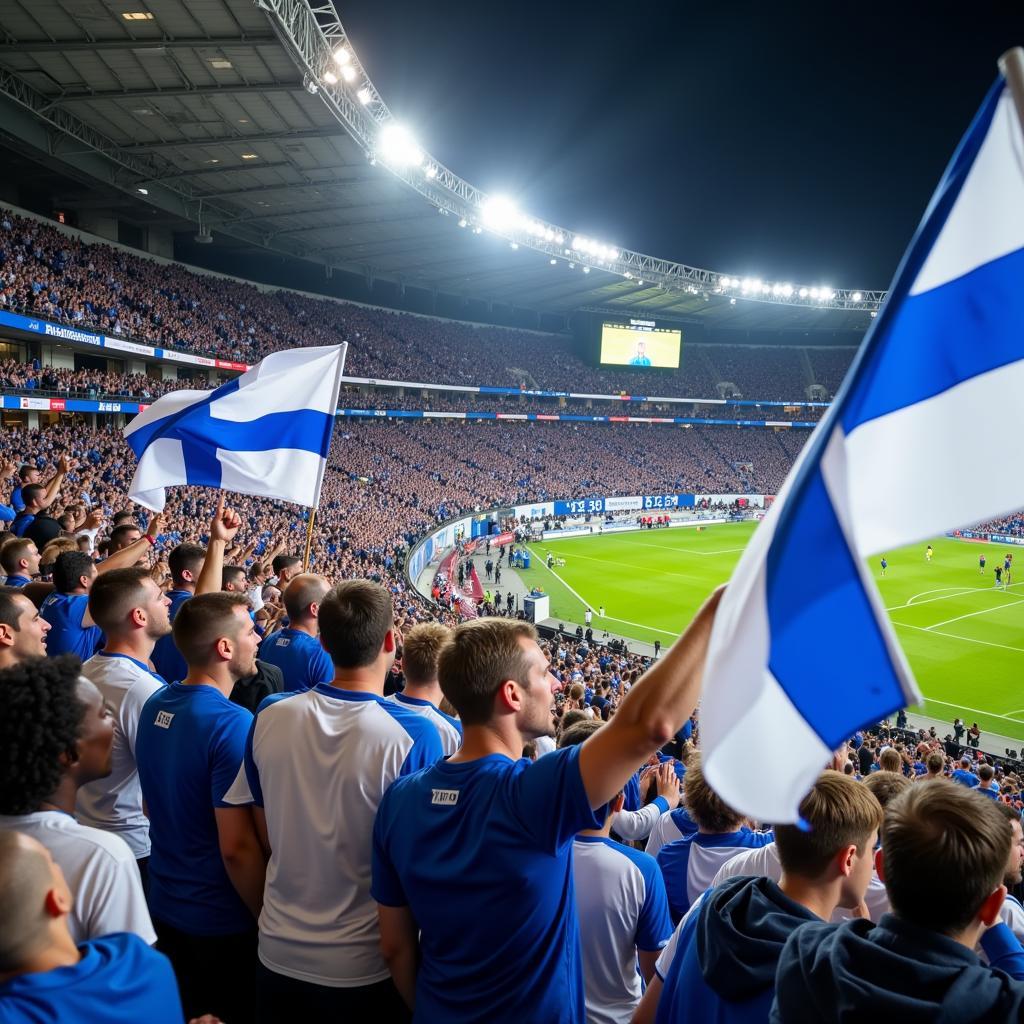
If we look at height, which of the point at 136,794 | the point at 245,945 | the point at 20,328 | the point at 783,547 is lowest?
the point at 245,945

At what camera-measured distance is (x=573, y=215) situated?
2437 inches

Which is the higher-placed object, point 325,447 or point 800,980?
point 325,447

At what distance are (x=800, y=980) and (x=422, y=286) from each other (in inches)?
2458

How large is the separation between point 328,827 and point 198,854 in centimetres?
93

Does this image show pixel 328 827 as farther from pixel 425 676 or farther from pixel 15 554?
pixel 15 554

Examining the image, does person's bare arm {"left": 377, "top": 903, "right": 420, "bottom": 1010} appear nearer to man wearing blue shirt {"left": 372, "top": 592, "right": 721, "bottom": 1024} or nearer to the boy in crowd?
man wearing blue shirt {"left": 372, "top": 592, "right": 721, "bottom": 1024}

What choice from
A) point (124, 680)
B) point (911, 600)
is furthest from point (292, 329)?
point (124, 680)

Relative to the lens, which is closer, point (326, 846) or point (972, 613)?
point (326, 846)

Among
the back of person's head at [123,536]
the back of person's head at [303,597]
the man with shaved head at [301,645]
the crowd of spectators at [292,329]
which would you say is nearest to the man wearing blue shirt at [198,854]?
the man with shaved head at [301,645]

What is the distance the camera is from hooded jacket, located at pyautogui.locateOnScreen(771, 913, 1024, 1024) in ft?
5.49

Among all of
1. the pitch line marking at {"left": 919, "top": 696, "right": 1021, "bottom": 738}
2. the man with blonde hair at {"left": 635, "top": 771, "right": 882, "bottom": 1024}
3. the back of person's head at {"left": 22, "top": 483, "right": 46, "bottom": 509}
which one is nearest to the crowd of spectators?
the back of person's head at {"left": 22, "top": 483, "right": 46, "bottom": 509}

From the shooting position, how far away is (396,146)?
3072 centimetres

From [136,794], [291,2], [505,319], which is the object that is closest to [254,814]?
[136,794]

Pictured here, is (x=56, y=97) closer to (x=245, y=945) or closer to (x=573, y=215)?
(x=245, y=945)
